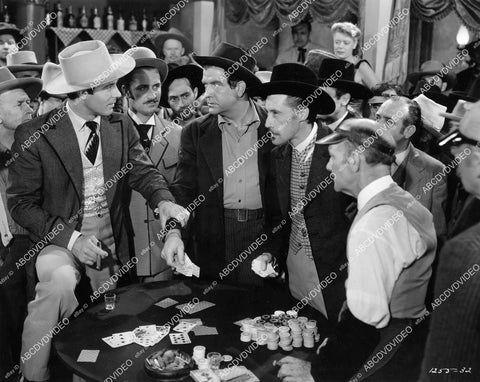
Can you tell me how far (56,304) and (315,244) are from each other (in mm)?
1751

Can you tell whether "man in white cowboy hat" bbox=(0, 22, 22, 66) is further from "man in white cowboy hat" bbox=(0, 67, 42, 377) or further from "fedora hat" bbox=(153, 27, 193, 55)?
"man in white cowboy hat" bbox=(0, 67, 42, 377)

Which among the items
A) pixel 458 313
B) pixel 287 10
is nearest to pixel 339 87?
Result: pixel 458 313

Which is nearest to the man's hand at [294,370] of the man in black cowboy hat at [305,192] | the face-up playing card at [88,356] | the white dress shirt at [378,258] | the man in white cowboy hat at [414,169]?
the white dress shirt at [378,258]

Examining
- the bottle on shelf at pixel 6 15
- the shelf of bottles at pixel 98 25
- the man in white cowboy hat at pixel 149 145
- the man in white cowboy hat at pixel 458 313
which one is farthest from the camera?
the shelf of bottles at pixel 98 25

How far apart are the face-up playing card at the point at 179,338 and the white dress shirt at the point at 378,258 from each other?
96cm

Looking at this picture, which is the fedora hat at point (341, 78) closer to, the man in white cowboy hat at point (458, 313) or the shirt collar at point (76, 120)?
the shirt collar at point (76, 120)

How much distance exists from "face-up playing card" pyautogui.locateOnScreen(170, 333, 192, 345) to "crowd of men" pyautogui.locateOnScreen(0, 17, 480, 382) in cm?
66

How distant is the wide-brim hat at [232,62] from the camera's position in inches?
170

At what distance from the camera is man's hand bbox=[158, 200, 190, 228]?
3870mm

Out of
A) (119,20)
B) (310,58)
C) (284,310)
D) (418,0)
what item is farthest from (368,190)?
(119,20)

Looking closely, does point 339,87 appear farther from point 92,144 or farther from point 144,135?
point 92,144

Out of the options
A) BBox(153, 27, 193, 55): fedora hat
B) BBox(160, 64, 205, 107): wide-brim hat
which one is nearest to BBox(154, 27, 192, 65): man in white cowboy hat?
BBox(153, 27, 193, 55): fedora hat

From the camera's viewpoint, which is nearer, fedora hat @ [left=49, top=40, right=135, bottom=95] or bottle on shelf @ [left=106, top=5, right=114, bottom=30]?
fedora hat @ [left=49, top=40, right=135, bottom=95]

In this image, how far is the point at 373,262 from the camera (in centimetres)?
246
